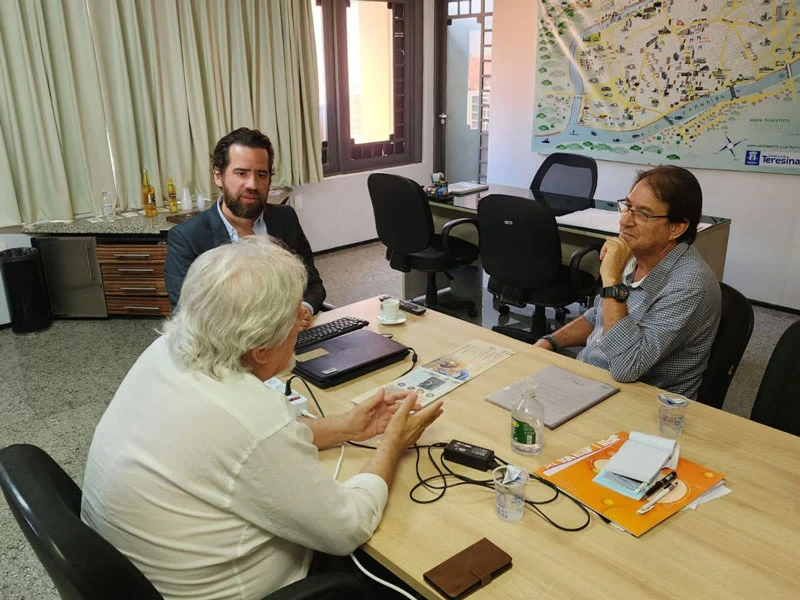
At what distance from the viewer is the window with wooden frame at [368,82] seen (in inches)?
216

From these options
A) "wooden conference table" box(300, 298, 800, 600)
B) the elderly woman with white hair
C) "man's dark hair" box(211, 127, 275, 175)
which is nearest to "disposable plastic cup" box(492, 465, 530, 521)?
"wooden conference table" box(300, 298, 800, 600)

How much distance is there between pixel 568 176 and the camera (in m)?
4.34

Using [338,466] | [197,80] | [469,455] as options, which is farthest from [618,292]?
[197,80]

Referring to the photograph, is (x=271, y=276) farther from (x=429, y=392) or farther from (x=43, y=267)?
(x=43, y=267)

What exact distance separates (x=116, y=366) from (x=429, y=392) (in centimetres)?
254

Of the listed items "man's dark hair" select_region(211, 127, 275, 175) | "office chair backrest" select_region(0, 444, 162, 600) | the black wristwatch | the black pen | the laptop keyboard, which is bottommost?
the black pen

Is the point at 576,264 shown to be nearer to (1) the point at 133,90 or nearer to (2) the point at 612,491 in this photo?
(2) the point at 612,491

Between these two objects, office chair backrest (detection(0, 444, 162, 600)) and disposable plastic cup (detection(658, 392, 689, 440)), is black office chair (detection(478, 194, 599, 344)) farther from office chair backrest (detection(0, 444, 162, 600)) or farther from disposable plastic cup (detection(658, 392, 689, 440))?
office chair backrest (detection(0, 444, 162, 600))

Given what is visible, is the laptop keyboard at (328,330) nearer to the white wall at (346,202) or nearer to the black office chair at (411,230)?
the black office chair at (411,230)

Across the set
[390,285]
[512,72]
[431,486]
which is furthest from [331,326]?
[512,72]

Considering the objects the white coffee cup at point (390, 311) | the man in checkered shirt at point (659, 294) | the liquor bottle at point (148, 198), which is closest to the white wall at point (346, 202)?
the liquor bottle at point (148, 198)

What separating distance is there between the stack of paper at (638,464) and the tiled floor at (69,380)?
1757 millimetres

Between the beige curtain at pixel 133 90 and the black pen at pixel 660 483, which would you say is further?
the beige curtain at pixel 133 90

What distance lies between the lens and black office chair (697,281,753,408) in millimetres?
1826
